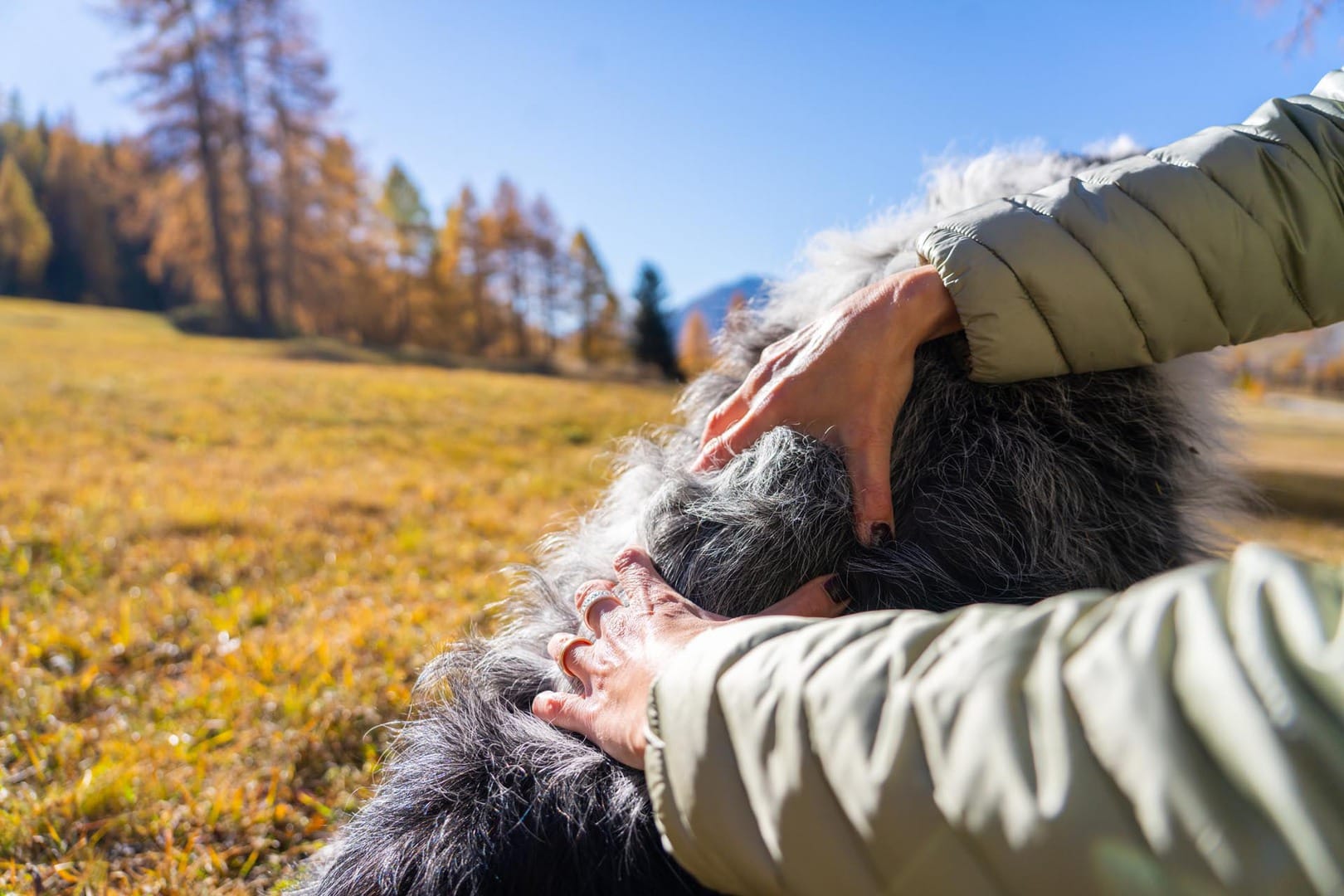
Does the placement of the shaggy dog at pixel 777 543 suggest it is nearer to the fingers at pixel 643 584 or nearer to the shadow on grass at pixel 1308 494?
the fingers at pixel 643 584

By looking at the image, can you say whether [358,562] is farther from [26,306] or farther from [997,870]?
[26,306]

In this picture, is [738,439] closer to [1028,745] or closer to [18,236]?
[1028,745]

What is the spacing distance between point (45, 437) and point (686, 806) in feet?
25.0

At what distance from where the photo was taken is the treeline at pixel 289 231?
2306cm

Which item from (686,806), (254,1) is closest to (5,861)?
(686,806)

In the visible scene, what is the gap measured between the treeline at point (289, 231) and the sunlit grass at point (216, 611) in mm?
18888

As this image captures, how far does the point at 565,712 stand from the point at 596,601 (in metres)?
0.22

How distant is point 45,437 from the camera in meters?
6.50

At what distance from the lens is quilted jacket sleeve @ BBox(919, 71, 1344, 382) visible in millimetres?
1647

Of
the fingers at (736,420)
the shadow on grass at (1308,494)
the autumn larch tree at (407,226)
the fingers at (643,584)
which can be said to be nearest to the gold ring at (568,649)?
the fingers at (643,584)

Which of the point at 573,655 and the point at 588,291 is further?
the point at 588,291

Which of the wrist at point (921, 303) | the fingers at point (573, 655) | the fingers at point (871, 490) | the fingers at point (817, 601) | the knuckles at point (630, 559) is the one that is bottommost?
Answer: the fingers at point (573, 655)

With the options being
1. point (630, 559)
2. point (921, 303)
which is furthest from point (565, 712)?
point (921, 303)

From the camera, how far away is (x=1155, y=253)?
167 centimetres
